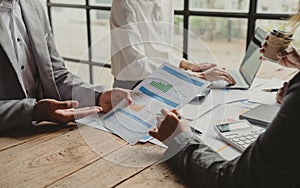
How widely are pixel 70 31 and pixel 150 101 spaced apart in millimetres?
1843

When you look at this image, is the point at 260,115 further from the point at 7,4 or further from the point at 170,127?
the point at 7,4

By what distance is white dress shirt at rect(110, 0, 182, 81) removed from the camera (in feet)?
4.82

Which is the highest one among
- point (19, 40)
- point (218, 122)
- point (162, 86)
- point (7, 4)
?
point (7, 4)

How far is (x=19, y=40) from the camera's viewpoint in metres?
1.30

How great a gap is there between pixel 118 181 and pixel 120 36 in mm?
857

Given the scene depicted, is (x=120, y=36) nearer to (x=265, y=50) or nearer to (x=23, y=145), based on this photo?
(x=265, y=50)

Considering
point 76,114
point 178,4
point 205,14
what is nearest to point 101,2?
point 178,4

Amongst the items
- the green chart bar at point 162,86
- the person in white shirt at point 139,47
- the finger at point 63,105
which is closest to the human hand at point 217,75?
the person in white shirt at point 139,47

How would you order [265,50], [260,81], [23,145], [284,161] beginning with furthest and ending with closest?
1. [260,81]
2. [265,50]
3. [23,145]
4. [284,161]

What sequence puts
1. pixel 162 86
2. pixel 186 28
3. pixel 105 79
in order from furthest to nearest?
1. pixel 186 28
2. pixel 105 79
3. pixel 162 86

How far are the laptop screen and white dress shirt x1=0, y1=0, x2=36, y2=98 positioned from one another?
3.00 ft

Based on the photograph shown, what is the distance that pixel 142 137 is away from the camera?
1045 mm

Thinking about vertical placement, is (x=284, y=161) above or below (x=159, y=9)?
below


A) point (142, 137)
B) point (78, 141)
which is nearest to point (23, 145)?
point (78, 141)
